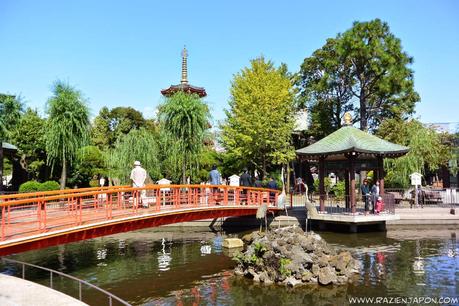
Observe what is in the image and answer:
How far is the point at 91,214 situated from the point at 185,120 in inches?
503

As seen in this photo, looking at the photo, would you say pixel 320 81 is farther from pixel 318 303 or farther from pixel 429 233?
pixel 318 303

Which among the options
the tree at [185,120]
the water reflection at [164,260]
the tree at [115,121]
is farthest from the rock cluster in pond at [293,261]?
the tree at [115,121]

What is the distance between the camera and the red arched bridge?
Result: 1213cm

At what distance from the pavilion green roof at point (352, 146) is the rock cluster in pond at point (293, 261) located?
8.43 m

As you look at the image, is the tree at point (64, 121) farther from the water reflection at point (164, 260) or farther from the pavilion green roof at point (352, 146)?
the pavilion green roof at point (352, 146)

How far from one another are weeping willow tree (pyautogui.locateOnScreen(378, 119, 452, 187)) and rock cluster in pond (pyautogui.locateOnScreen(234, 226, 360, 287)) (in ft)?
65.9

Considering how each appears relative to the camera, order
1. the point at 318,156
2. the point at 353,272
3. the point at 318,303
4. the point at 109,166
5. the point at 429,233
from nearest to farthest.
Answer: the point at 318,303, the point at 353,272, the point at 429,233, the point at 318,156, the point at 109,166

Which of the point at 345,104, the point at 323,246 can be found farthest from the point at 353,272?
the point at 345,104

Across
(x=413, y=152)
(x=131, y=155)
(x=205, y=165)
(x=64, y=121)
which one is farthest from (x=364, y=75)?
(x=64, y=121)

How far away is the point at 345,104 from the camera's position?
4181 cm

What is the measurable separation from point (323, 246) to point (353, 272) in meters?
1.25

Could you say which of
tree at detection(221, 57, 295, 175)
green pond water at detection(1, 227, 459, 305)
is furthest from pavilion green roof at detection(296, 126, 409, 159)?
tree at detection(221, 57, 295, 175)

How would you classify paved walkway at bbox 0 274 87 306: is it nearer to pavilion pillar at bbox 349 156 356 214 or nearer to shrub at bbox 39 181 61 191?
pavilion pillar at bbox 349 156 356 214

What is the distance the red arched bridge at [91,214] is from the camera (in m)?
12.1
